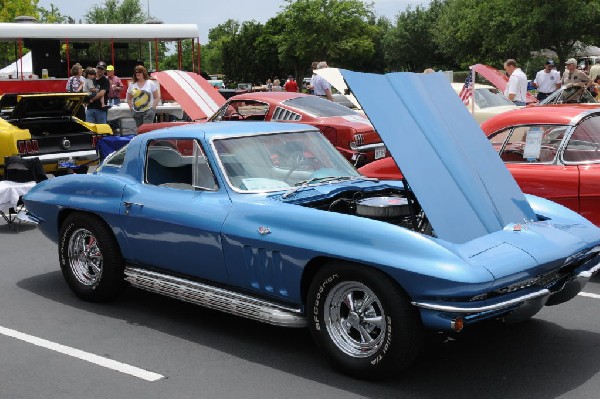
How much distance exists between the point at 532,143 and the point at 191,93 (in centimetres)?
909

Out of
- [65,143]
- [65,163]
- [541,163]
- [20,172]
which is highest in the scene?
[541,163]

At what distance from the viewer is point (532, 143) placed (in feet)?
23.2

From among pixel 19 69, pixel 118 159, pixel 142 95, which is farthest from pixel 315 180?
pixel 19 69

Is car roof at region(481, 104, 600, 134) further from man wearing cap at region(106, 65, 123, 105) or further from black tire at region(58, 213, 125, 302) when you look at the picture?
man wearing cap at region(106, 65, 123, 105)

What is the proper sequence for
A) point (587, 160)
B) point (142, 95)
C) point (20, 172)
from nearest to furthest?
point (587, 160) < point (20, 172) < point (142, 95)

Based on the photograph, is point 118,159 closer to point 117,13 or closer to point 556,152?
point 556,152

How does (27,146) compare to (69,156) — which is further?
(69,156)

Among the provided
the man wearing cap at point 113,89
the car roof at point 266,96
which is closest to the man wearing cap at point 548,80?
the car roof at point 266,96

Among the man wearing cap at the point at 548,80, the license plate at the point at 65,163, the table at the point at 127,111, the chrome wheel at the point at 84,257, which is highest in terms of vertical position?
the man wearing cap at the point at 548,80

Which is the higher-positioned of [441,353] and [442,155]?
[442,155]

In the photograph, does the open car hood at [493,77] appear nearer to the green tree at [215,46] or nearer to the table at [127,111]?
the table at [127,111]

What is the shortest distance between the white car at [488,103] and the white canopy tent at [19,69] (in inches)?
463

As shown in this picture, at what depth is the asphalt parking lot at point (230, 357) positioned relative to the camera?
172 inches

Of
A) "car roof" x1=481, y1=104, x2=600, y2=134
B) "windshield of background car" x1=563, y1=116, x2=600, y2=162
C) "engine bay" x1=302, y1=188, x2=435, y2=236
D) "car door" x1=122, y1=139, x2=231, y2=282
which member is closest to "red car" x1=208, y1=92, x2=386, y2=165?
"car roof" x1=481, y1=104, x2=600, y2=134
